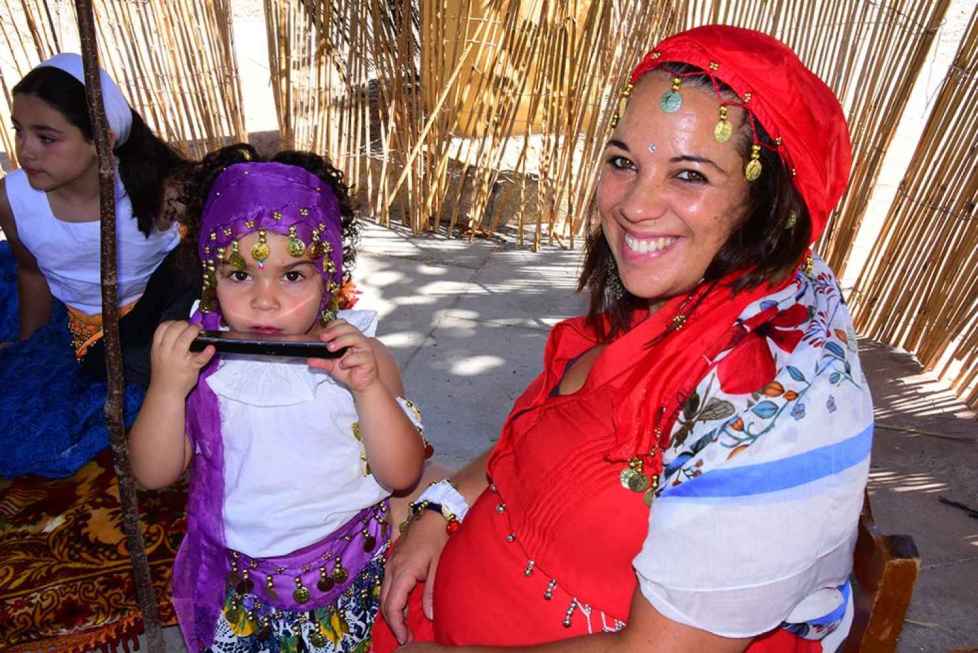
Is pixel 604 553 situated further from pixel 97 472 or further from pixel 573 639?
pixel 97 472

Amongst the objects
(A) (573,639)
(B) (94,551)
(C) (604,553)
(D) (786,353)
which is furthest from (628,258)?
(B) (94,551)

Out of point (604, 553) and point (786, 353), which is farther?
point (604, 553)

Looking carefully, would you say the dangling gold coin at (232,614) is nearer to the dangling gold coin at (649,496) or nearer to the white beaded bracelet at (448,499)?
the white beaded bracelet at (448,499)

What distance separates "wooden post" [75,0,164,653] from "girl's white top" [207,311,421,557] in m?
0.57

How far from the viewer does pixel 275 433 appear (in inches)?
72.6

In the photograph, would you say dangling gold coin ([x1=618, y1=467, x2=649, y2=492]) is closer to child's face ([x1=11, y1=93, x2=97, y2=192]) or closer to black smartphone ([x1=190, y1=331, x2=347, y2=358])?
black smartphone ([x1=190, y1=331, x2=347, y2=358])

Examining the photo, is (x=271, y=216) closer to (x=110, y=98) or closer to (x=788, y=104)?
(x=788, y=104)

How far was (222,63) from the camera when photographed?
15.2 ft

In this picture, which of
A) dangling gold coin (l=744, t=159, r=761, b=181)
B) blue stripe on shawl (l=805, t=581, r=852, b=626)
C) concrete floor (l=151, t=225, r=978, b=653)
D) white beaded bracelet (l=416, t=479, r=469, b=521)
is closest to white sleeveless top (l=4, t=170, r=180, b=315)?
concrete floor (l=151, t=225, r=978, b=653)

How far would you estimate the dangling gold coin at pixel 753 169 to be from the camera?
1.30m

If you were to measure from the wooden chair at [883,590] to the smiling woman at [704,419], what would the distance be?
5 centimetres

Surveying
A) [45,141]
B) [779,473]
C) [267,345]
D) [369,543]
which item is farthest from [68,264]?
[779,473]

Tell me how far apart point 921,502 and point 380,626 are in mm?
1945

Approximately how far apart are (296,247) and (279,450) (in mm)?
453
